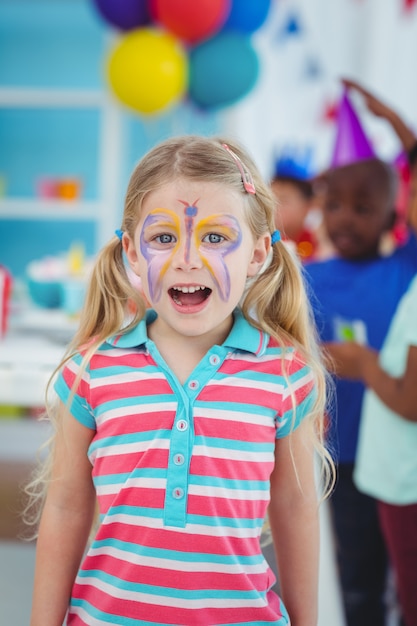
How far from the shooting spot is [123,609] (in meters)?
0.86

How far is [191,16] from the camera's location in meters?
3.13

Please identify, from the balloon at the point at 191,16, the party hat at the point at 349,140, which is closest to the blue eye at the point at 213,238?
the party hat at the point at 349,140

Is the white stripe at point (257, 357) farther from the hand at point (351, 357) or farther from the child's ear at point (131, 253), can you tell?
the hand at point (351, 357)

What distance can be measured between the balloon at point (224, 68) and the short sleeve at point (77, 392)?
8.43 ft

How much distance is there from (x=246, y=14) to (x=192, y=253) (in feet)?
8.88

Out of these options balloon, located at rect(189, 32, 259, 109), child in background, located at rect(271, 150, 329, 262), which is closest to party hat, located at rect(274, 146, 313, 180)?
child in background, located at rect(271, 150, 329, 262)

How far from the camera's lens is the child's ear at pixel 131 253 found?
94 centimetres

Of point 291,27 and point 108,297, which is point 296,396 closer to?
point 108,297

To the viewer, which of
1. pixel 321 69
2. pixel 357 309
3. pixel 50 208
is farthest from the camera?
pixel 50 208

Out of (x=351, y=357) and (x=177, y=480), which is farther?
(x=351, y=357)

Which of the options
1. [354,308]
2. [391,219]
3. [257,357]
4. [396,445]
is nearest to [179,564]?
[257,357]

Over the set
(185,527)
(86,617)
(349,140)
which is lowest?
(86,617)

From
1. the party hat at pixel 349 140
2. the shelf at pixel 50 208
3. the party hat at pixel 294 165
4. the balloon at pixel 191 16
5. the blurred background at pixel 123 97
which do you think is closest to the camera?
the party hat at pixel 349 140

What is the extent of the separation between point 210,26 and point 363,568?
2307mm
